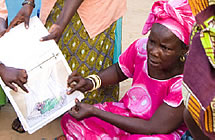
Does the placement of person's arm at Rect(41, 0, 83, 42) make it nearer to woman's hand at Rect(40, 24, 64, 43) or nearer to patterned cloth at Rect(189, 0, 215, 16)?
woman's hand at Rect(40, 24, 64, 43)

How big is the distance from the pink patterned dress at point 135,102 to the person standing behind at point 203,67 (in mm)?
730

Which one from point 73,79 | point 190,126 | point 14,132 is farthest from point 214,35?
point 14,132

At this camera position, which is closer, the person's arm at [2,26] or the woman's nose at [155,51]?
the woman's nose at [155,51]

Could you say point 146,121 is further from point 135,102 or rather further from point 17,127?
point 17,127

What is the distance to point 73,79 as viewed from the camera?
1.99 meters

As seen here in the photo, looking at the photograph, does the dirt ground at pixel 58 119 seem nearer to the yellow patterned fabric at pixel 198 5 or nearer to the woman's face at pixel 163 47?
the woman's face at pixel 163 47

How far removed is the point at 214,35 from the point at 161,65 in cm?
78

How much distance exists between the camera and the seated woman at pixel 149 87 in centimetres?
171

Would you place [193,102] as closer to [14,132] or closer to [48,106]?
[48,106]

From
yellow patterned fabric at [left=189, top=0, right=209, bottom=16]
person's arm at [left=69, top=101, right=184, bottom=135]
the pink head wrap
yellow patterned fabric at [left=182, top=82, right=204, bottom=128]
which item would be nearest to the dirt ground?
person's arm at [left=69, top=101, right=184, bottom=135]

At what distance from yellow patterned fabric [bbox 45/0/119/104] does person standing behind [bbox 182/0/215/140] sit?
1242 millimetres

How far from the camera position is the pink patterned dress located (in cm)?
191

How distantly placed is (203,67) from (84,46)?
1360 mm

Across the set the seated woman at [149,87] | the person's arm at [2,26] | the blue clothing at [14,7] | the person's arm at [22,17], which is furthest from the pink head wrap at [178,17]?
the blue clothing at [14,7]
